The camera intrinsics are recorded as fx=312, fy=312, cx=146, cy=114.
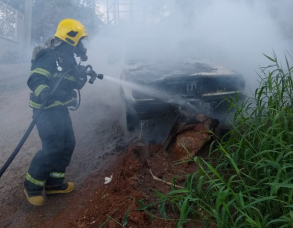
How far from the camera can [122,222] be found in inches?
96.0

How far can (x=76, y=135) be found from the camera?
5367mm

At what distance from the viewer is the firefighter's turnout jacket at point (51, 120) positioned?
10.8 ft

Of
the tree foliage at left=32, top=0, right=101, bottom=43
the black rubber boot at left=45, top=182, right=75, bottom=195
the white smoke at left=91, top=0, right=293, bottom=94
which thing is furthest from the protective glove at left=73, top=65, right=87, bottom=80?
the tree foliage at left=32, top=0, right=101, bottom=43

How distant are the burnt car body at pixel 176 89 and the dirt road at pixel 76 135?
2.95ft

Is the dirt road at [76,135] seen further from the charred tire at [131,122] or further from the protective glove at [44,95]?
the protective glove at [44,95]

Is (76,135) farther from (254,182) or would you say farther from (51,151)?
(254,182)

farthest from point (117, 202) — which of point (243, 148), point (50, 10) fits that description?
point (50, 10)

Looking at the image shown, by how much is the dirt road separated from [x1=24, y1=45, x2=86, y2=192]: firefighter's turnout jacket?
0.29 meters

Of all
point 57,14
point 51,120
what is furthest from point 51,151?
point 57,14

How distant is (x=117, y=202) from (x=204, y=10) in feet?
18.5

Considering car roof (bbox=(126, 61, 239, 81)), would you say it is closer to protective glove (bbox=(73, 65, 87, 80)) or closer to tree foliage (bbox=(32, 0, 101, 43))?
protective glove (bbox=(73, 65, 87, 80))

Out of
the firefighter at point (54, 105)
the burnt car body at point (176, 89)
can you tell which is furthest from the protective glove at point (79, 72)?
the burnt car body at point (176, 89)

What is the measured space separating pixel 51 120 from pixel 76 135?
1985 millimetres

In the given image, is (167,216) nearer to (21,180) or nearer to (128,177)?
(128,177)
